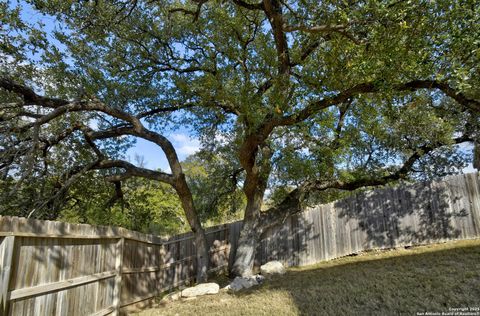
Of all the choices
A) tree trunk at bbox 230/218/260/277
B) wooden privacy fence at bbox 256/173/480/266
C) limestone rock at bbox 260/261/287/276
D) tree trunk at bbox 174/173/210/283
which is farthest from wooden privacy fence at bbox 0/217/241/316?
wooden privacy fence at bbox 256/173/480/266

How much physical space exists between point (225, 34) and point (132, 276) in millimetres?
6405

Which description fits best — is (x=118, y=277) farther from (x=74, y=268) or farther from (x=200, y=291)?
(x=200, y=291)

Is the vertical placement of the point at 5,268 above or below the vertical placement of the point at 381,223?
below

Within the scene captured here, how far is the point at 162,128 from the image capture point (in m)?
9.88

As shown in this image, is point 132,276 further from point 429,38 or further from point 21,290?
point 429,38

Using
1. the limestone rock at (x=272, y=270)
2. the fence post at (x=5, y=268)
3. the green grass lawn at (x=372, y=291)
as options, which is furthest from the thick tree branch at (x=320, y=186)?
the fence post at (x=5, y=268)

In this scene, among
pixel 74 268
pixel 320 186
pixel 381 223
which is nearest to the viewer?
pixel 74 268

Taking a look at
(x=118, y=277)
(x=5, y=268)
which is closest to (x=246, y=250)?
(x=118, y=277)

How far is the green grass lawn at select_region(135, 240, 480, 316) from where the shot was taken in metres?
4.20

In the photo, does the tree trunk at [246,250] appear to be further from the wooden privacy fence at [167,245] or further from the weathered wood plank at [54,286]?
the weathered wood plank at [54,286]

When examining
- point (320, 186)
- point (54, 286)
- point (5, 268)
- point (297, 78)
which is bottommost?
point (54, 286)

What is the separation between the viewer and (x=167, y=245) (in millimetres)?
8312

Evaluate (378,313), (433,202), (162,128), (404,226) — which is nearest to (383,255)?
(404,226)

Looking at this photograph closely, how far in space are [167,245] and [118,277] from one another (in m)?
2.93
